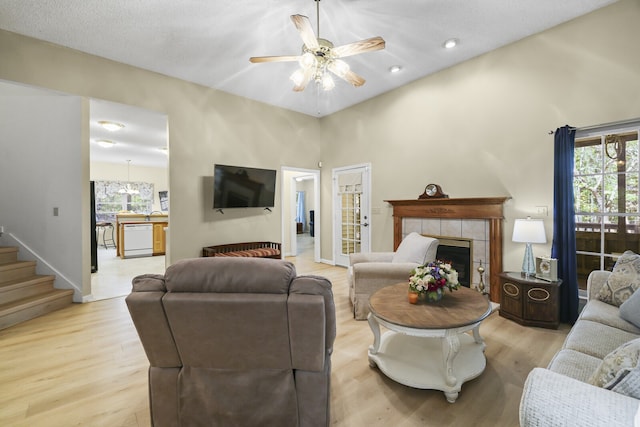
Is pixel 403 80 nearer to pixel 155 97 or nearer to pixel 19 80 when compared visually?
pixel 155 97

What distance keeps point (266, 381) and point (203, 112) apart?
14.2 ft

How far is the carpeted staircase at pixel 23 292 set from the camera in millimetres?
3090

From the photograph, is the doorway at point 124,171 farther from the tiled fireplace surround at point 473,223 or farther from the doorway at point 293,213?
the tiled fireplace surround at point 473,223

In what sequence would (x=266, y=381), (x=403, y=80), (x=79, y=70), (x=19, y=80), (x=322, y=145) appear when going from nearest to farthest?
(x=266, y=381) < (x=19, y=80) < (x=79, y=70) < (x=403, y=80) < (x=322, y=145)

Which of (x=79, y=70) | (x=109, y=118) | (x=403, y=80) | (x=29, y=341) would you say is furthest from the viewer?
(x=109, y=118)

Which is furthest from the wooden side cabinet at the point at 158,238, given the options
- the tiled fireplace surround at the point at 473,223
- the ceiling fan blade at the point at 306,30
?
the ceiling fan blade at the point at 306,30

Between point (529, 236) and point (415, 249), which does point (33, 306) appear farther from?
point (529, 236)

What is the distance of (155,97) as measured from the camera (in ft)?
13.5

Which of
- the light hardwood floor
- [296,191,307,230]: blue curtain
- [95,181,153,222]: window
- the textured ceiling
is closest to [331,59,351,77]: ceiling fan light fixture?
the textured ceiling

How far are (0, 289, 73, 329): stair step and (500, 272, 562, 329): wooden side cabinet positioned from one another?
5.30 metres

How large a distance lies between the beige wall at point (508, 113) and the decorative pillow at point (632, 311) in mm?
1511

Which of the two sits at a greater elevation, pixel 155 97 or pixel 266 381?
pixel 155 97

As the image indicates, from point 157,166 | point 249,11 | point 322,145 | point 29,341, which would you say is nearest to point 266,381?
point 29,341

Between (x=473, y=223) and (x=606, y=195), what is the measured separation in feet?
4.24
